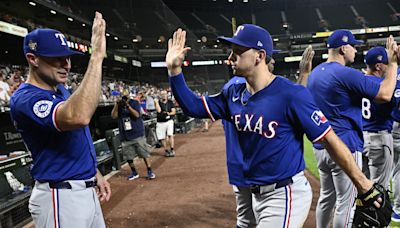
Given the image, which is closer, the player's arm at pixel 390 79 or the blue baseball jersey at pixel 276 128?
the blue baseball jersey at pixel 276 128

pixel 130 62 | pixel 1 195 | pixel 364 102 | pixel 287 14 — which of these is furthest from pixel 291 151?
pixel 287 14

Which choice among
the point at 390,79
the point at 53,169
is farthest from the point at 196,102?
the point at 390,79

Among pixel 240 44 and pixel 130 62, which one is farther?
pixel 130 62

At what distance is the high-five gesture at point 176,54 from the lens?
2107 millimetres

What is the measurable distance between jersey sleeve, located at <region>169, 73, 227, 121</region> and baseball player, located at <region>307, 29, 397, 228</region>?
1.04 meters

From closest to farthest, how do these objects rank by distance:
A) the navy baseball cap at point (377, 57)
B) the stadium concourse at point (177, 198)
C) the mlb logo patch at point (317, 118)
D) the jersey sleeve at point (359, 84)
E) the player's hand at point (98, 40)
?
the player's hand at point (98, 40), the mlb logo patch at point (317, 118), the jersey sleeve at point (359, 84), the navy baseball cap at point (377, 57), the stadium concourse at point (177, 198)

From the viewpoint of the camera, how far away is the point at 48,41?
180cm

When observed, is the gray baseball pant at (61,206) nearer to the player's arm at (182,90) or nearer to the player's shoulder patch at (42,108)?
the player's shoulder patch at (42,108)

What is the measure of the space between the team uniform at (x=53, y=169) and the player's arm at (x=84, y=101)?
0.14 m

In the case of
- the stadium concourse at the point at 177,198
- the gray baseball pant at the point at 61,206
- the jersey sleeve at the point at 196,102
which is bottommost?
the stadium concourse at the point at 177,198

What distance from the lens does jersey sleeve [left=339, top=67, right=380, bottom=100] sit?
2574 mm

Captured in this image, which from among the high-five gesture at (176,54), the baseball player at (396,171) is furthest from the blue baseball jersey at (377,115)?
the high-five gesture at (176,54)

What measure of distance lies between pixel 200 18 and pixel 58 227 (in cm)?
3674

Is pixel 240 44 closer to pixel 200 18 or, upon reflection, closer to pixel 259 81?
pixel 259 81
